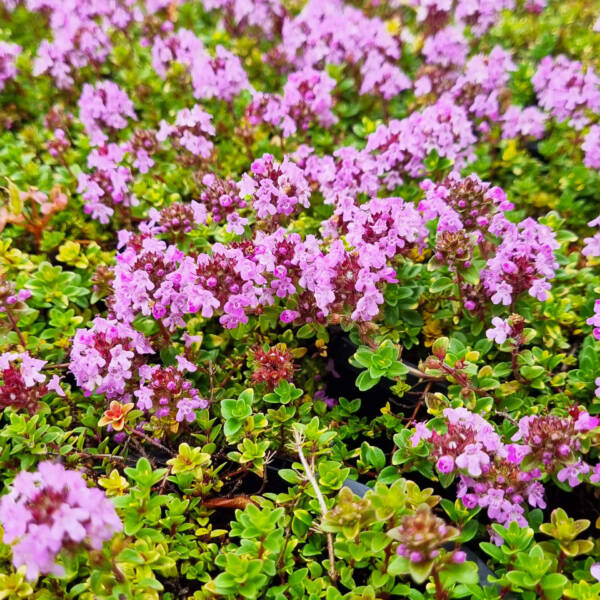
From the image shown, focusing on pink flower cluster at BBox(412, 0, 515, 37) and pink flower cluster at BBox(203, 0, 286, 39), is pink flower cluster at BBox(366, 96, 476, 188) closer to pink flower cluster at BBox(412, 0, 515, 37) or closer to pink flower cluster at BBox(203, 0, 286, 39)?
pink flower cluster at BBox(412, 0, 515, 37)

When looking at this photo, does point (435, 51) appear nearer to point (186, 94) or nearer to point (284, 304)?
point (186, 94)

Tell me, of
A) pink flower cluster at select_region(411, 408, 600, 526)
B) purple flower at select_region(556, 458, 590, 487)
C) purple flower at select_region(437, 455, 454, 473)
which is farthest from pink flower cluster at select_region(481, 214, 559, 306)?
purple flower at select_region(437, 455, 454, 473)

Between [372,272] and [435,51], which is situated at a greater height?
[435,51]

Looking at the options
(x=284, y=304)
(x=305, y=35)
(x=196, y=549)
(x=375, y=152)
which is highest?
(x=305, y=35)

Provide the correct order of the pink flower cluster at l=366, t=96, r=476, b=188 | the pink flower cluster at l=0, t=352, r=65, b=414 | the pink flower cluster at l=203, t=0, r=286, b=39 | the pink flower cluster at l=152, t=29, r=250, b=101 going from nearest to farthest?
the pink flower cluster at l=0, t=352, r=65, b=414 → the pink flower cluster at l=366, t=96, r=476, b=188 → the pink flower cluster at l=152, t=29, r=250, b=101 → the pink flower cluster at l=203, t=0, r=286, b=39

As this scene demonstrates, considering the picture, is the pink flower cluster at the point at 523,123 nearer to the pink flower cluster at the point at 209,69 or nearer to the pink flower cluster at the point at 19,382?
the pink flower cluster at the point at 209,69

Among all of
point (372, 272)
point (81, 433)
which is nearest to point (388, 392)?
point (372, 272)
